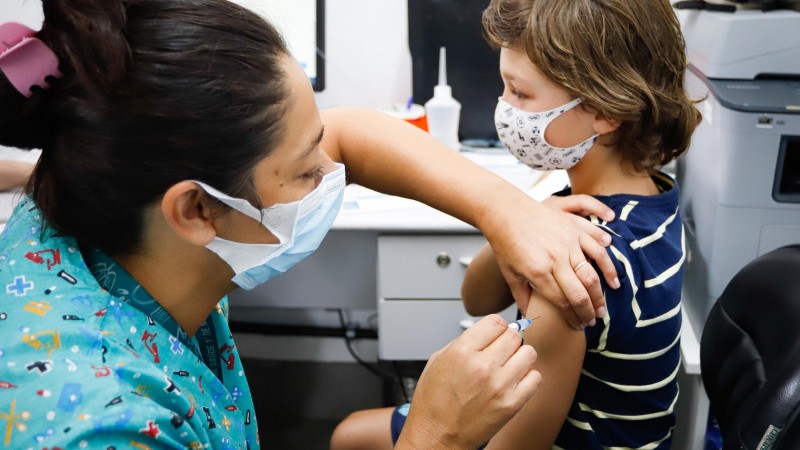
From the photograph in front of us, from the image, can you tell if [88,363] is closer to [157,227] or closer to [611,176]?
[157,227]

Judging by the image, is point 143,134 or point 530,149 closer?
point 143,134

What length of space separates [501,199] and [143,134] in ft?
1.65

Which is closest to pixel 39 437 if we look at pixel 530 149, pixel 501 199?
pixel 501 199

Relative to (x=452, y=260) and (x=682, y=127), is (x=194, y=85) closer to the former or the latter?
(x=682, y=127)

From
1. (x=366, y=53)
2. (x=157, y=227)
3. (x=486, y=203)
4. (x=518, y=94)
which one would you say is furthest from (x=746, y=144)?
(x=366, y=53)

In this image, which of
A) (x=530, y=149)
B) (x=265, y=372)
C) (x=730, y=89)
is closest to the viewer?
(x=530, y=149)

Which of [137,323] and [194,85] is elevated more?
[194,85]

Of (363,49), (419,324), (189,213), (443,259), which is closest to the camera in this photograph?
(189,213)

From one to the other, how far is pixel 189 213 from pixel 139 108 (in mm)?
128

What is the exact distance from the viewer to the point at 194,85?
71 cm

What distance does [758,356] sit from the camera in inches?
37.9

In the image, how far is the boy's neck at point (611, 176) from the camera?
111 centimetres

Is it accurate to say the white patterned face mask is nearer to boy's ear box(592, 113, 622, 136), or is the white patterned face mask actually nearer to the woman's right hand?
boy's ear box(592, 113, 622, 136)

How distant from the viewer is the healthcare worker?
0.67 m
